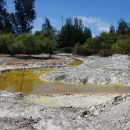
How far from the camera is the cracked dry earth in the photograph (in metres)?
7.42

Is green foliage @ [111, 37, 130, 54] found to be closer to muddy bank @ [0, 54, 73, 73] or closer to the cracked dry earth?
muddy bank @ [0, 54, 73, 73]

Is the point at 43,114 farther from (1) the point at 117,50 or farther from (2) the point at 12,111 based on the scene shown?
(1) the point at 117,50

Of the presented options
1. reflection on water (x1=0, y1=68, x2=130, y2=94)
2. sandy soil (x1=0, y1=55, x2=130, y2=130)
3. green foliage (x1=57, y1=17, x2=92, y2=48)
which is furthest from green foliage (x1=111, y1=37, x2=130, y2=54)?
sandy soil (x1=0, y1=55, x2=130, y2=130)

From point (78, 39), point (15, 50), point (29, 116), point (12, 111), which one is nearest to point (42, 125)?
point (29, 116)

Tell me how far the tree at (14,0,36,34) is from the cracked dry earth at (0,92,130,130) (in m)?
63.3

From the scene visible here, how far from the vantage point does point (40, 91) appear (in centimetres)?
1491

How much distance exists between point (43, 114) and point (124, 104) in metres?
2.93

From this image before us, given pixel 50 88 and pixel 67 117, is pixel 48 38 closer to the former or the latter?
pixel 50 88

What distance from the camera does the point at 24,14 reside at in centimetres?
7056

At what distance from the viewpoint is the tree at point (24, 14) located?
70.1 meters

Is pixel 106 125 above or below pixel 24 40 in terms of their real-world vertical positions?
below

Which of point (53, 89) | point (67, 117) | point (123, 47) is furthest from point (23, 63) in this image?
point (123, 47)

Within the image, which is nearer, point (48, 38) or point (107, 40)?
point (48, 38)

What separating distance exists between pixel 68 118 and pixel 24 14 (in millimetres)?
65856
